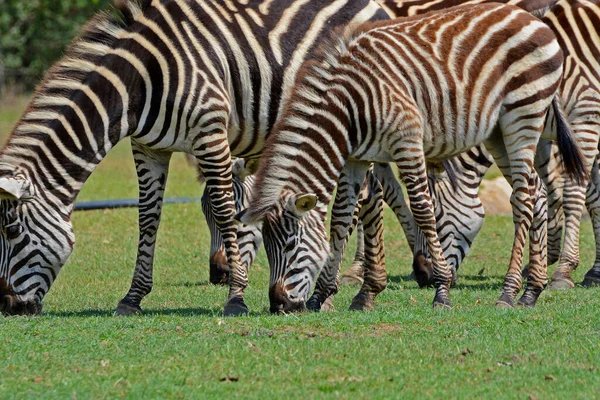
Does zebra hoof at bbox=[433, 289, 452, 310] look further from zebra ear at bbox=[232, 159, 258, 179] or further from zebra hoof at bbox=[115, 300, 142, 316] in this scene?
zebra ear at bbox=[232, 159, 258, 179]

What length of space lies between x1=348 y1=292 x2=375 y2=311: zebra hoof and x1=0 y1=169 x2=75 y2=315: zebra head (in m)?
2.62

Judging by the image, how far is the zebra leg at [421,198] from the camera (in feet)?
28.8

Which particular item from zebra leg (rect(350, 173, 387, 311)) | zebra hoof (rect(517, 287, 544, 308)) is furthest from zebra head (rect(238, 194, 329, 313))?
zebra hoof (rect(517, 287, 544, 308))

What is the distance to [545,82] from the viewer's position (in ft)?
31.3

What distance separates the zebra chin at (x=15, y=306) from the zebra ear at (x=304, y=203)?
2522mm

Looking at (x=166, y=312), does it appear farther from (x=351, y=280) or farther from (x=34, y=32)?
(x=34, y=32)

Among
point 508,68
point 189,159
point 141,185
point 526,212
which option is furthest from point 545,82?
point 189,159

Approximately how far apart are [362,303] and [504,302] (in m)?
1.28

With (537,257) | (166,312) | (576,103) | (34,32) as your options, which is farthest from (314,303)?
(34,32)

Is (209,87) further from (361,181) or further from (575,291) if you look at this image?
(575,291)

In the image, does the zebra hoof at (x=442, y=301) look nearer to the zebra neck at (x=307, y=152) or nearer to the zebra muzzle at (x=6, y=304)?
the zebra neck at (x=307, y=152)

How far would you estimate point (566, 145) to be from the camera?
33.3 feet

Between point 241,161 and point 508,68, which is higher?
point 508,68

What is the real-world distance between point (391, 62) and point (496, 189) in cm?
995
